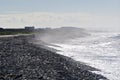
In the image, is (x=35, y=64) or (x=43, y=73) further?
(x=35, y=64)

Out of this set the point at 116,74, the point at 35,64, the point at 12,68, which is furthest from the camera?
the point at 116,74

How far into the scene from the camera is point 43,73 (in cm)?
2059

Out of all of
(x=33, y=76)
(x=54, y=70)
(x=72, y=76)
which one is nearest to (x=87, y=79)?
(x=72, y=76)

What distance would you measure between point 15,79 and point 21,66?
13.2ft

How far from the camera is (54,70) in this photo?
22.3m

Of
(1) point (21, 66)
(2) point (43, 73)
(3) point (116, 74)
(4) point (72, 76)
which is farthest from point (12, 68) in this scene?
(3) point (116, 74)

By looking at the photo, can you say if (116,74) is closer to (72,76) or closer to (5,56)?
(72,76)

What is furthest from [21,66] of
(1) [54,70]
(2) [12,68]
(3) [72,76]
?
(3) [72,76]

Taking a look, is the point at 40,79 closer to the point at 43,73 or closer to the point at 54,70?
the point at 43,73

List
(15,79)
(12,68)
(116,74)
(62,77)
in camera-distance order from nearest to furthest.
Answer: (15,79) → (62,77) → (12,68) → (116,74)

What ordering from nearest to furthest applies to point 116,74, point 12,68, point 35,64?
1. point 12,68
2. point 35,64
3. point 116,74

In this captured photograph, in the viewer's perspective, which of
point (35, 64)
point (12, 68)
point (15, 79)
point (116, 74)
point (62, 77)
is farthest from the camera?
point (116, 74)

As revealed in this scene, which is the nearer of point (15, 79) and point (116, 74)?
point (15, 79)

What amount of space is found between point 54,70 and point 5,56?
6.42 metres
